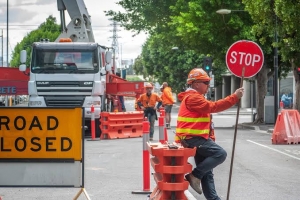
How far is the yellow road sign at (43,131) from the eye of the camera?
938 centimetres

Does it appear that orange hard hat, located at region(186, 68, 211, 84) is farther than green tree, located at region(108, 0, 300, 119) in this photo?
No

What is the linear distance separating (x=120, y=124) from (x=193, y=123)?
57.0 ft

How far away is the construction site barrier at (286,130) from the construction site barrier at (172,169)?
14549mm

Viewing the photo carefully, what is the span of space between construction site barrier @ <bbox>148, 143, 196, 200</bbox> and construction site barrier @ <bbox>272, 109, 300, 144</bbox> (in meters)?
14.5

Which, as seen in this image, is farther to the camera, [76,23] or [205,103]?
[76,23]

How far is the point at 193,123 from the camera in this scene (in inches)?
382

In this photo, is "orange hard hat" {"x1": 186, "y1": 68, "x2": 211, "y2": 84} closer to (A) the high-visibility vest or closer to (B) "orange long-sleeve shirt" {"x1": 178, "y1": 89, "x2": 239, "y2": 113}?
(B) "orange long-sleeve shirt" {"x1": 178, "y1": 89, "x2": 239, "y2": 113}

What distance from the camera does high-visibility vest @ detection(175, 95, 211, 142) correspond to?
9.66m

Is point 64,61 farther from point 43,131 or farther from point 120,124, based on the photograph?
point 43,131

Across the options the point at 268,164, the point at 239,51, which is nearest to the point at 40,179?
the point at 239,51

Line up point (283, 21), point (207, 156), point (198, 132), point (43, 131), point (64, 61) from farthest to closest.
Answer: point (283, 21)
point (64, 61)
point (207, 156)
point (198, 132)
point (43, 131)

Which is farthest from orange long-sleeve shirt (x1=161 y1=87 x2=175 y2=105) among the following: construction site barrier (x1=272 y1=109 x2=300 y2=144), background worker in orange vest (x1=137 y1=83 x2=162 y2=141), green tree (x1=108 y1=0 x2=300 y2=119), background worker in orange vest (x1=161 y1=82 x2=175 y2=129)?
construction site barrier (x1=272 y1=109 x2=300 y2=144)

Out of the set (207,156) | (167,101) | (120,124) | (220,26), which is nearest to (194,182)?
(207,156)

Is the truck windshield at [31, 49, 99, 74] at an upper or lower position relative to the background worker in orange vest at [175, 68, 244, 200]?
upper
